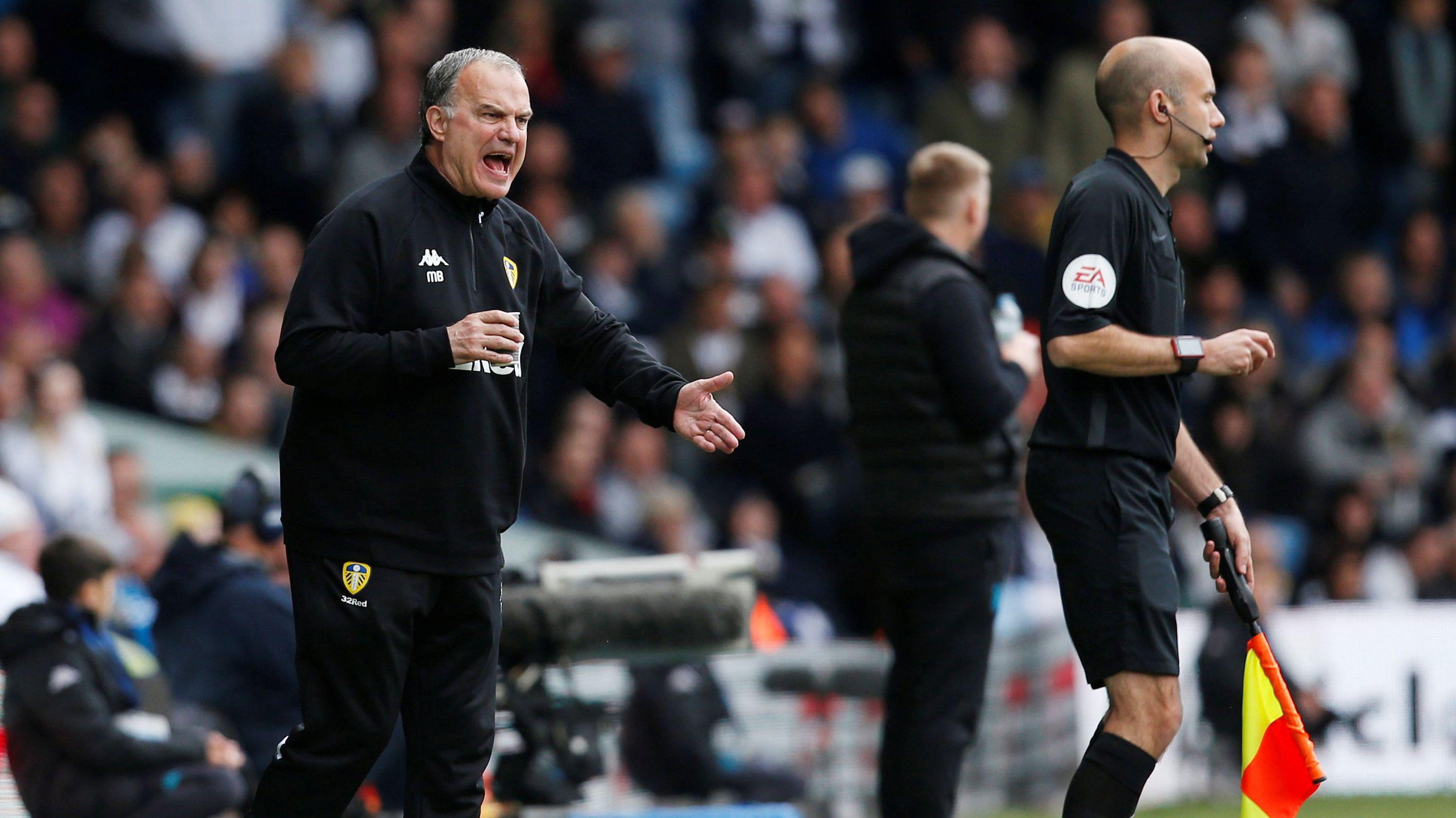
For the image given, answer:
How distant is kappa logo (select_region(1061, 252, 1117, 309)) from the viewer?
5.18 metres

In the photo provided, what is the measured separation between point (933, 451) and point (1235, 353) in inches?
59.8

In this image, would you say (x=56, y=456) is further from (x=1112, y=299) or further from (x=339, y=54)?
(x=1112, y=299)

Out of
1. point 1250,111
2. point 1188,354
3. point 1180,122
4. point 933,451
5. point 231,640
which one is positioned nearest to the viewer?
point 1188,354

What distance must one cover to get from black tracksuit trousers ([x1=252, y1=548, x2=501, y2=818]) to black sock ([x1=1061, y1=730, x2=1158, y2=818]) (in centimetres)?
149

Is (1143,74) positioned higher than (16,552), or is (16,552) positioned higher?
(1143,74)

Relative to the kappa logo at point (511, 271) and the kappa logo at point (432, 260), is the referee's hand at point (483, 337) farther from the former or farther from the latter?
the kappa logo at point (511, 271)

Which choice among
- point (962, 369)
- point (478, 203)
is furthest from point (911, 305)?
point (478, 203)

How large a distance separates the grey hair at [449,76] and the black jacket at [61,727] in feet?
8.43

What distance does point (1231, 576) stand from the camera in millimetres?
5359

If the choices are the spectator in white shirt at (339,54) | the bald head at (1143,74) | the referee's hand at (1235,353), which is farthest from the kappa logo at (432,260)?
the spectator in white shirt at (339,54)

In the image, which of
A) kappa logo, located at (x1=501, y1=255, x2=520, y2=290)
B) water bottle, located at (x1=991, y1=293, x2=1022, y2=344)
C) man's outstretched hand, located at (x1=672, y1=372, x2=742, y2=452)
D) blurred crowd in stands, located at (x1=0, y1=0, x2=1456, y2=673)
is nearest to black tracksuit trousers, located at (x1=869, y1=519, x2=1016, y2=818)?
water bottle, located at (x1=991, y1=293, x2=1022, y2=344)

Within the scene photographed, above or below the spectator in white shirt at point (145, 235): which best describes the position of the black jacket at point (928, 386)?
below

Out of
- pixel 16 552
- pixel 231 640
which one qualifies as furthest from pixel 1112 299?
pixel 16 552

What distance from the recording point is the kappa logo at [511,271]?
5.08 meters
